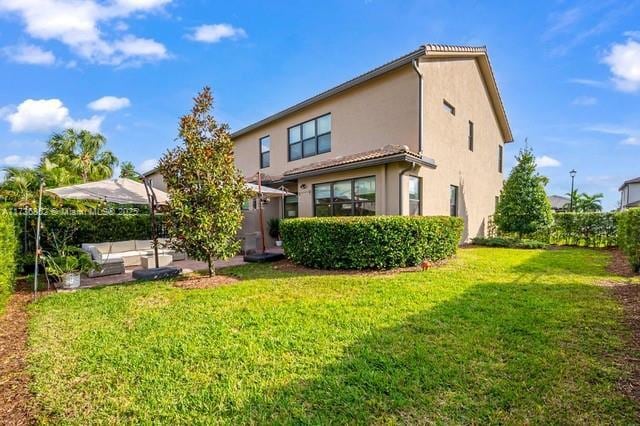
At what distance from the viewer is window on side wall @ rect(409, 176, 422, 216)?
35.3ft

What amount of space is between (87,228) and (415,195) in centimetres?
1198

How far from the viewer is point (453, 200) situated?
13.9 meters

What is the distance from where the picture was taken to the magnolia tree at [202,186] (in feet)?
24.9

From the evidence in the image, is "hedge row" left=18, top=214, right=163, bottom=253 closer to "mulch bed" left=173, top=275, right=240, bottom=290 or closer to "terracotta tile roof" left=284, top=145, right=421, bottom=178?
"mulch bed" left=173, top=275, right=240, bottom=290

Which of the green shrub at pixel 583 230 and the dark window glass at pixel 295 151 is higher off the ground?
the dark window glass at pixel 295 151

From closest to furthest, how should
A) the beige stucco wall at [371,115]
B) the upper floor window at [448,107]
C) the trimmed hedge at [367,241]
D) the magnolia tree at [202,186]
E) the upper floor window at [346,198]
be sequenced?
the magnolia tree at [202,186], the trimmed hedge at [367,241], the upper floor window at [346,198], the beige stucco wall at [371,115], the upper floor window at [448,107]

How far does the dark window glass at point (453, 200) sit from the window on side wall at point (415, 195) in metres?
3.05

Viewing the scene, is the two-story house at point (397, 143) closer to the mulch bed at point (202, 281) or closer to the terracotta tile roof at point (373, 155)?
the terracotta tile roof at point (373, 155)

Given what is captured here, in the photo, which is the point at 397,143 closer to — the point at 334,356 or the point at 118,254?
the point at 334,356

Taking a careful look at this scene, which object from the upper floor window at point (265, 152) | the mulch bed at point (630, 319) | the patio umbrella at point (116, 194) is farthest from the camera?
the upper floor window at point (265, 152)

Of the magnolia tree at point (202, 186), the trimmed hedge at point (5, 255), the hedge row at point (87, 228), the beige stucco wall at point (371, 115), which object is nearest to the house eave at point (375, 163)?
the beige stucco wall at point (371, 115)

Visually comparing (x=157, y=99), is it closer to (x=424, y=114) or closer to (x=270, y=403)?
(x=424, y=114)

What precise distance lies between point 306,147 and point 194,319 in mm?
11411

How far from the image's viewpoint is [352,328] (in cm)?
442
